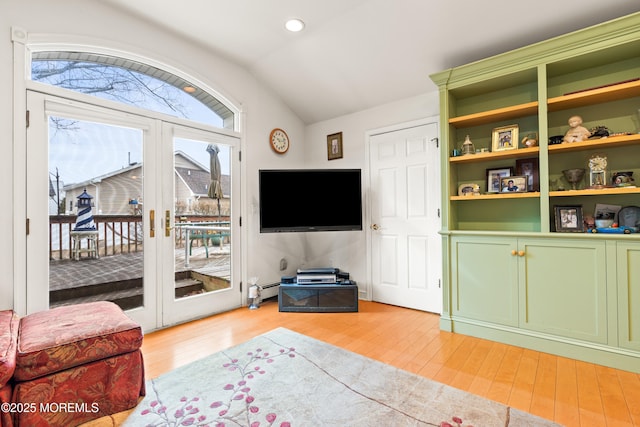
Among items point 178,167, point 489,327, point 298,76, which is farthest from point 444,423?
point 298,76

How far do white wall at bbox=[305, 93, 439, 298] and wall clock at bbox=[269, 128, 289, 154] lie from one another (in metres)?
0.42

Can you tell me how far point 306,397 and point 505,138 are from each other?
2.54 meters

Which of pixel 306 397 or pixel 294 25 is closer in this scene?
pixel 306 397

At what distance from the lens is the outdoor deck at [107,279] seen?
7.55 ft

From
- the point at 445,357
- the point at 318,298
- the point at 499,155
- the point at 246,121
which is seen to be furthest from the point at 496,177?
the point at 246,121

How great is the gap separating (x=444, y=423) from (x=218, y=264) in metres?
2.56

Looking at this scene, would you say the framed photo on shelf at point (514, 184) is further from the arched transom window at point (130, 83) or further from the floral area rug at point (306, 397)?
the arched transom window at point (130, 83)

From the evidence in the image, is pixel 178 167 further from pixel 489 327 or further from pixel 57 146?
pixel 489 327

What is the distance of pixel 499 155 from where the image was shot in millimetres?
2473

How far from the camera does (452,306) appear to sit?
269cm

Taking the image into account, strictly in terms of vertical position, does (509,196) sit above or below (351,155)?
below

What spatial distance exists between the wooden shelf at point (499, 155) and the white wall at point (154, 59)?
2.19 meters

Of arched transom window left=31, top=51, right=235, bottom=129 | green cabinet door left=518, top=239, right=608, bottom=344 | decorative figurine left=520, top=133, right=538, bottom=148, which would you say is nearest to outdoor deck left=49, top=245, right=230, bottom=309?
arched transom window left=31, top=51, right=235, bottom=129

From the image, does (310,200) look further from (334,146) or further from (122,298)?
(122,298)
